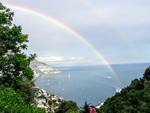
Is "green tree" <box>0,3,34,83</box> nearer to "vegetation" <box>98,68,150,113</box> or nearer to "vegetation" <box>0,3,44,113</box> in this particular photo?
"vegetation" <box>0,3,44,113</box>

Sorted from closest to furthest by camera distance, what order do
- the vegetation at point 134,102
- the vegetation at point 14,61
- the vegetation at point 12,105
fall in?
the vegetation at point 12,105, the vegetation at point 14,61, the vegetation at point 134,102

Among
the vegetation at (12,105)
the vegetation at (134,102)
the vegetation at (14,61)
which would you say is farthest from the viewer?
the vegetation at (134,102)

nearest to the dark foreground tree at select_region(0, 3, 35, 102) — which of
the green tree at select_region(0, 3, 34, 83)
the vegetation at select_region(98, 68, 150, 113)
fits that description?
the green tree at select_region(0, 3, 34, 83)

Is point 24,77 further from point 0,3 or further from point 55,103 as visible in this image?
point 55,103

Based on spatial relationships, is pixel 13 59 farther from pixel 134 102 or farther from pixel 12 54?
pixel 134 102

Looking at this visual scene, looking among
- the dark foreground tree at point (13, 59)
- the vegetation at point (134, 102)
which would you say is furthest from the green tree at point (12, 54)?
the vegetation at point (134, 102)

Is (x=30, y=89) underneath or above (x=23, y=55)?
underneath

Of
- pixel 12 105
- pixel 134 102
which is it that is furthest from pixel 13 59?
pixel 134 102

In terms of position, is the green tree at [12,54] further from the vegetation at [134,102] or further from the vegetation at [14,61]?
the vegetation at [134,102]

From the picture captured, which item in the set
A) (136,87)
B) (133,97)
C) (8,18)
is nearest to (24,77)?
(8,18)
